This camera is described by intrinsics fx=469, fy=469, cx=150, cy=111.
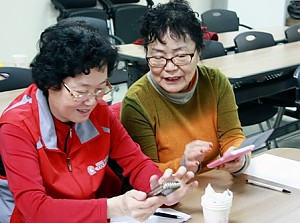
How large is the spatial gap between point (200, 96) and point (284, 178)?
1.46 ft

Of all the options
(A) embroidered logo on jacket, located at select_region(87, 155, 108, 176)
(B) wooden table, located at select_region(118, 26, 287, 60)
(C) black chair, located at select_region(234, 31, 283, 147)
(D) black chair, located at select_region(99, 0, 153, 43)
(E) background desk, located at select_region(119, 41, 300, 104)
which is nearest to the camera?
(A) embroidered logo on jacket, located at select_region(87, 155, 108, 176)

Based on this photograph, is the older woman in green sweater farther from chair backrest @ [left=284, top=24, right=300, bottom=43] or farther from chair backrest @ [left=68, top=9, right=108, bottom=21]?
chair backrest @ [left=68, top=9, right=108, bottom=21]

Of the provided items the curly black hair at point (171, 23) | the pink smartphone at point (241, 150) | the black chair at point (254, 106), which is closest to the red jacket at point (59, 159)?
the pink smartphone at point (241, 150)

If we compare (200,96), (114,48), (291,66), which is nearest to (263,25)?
(291,66)

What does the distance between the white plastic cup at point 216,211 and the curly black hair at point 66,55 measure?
48 cm

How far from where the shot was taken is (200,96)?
182 cm

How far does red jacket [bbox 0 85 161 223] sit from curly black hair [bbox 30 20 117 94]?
8 centimetres

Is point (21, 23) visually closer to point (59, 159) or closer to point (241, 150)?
point (59, 159)

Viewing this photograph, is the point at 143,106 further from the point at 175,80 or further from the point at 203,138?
the point at 203,138

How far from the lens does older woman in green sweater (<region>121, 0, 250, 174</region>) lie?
5.50 feet

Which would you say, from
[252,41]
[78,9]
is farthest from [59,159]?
[78,9]

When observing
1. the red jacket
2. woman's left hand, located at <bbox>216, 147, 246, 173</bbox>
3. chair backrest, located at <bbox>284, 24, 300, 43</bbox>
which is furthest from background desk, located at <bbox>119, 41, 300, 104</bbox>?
the red jacket

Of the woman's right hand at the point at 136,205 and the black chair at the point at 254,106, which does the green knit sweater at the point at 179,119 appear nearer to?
the woman's right hand at the point at 136,205

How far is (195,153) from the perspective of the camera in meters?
1.51
